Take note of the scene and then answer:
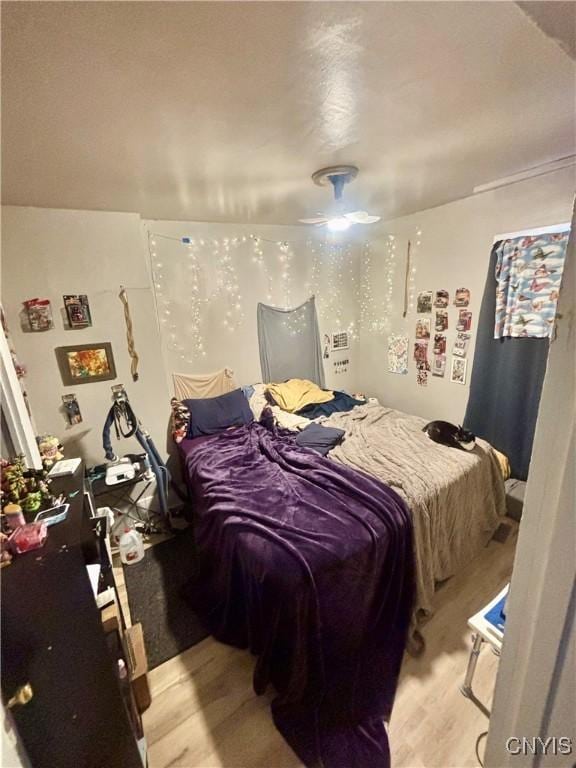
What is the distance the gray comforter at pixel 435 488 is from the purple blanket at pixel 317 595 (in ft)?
0.37

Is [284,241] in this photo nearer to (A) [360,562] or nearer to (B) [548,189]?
(B) [548,189]

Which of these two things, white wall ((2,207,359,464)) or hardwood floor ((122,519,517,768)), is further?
white wall ((2,207,359,464))

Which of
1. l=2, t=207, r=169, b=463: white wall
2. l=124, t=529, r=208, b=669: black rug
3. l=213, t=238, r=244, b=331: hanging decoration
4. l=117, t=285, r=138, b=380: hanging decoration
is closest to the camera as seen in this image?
l=124, t=529, r=208, b=669: black rug

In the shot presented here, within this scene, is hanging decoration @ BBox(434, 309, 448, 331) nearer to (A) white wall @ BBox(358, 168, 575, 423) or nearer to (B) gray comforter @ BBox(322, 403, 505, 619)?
(A) white wall @ BBox(358, 168, 575, 423)

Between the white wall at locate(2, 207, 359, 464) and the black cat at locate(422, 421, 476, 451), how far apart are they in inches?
70.9

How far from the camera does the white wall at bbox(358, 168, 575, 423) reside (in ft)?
7.29

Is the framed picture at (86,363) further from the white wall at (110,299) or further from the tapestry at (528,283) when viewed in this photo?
the tapestry at (528,283)

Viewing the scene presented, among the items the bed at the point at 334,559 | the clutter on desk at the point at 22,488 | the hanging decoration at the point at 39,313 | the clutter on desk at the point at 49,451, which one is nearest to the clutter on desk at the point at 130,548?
the bed at the point at 334,559

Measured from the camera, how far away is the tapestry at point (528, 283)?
220 centimetres

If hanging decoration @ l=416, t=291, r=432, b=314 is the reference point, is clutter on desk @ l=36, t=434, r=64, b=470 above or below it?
below

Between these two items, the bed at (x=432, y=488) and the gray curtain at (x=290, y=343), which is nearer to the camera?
the bed at (x=432, y=488)

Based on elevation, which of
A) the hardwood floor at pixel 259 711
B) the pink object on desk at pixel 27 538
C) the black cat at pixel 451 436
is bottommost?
the hardwood floor at pixel 259 711

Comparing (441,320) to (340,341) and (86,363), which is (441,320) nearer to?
(340,341)

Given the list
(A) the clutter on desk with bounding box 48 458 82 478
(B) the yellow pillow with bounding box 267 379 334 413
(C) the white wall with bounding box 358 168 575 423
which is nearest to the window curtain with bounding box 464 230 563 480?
(C) the white wall with bounding box 358 168 575 423
